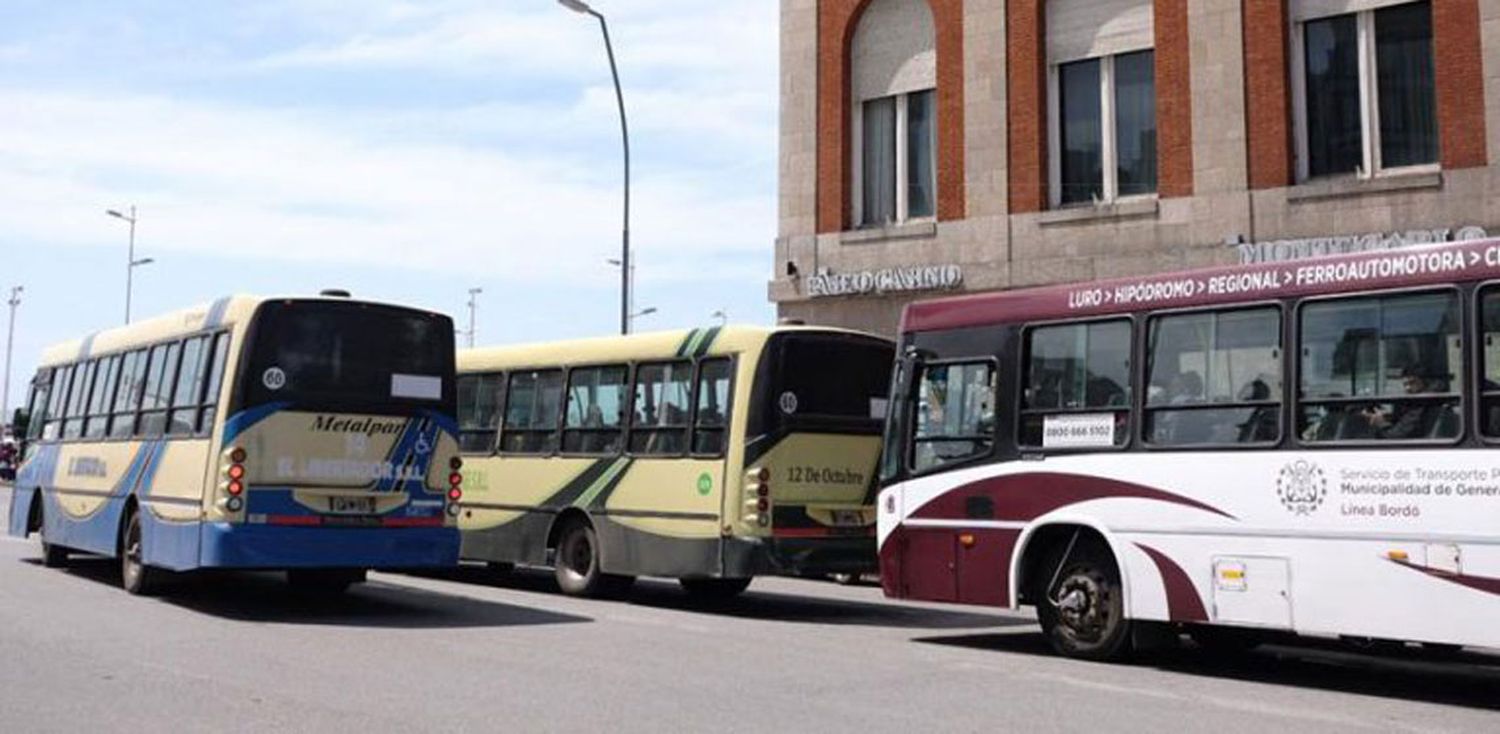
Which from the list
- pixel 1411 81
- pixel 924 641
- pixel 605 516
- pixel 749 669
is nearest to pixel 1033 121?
pixel 1411 81

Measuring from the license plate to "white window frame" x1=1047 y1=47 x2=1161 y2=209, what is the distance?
45.8ft

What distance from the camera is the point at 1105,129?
76.7 feet

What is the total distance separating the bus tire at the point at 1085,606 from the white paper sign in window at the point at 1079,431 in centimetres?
77

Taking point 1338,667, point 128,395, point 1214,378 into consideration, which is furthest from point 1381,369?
point 128,395

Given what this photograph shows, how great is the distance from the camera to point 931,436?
40.0ft

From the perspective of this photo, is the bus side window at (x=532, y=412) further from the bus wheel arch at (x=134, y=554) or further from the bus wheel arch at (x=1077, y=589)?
the bus wheel arch at (x=1077, y=589)

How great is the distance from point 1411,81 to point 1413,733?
14932mm

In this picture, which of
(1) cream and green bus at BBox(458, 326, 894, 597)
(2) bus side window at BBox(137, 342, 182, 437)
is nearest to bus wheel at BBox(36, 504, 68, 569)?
(2) bus side window at BBox(137, 342, 182, 437)

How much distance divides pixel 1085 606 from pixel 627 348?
6.66 meters

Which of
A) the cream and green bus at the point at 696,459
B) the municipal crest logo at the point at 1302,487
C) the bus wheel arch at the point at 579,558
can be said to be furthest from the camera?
the bus wheel arch at the point at 579,558

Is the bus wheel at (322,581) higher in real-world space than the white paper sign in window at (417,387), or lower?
lower

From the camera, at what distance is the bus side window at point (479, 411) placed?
17656 mm

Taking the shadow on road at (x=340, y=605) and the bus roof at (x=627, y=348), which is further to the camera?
the bus roof at (x=627, y=348)

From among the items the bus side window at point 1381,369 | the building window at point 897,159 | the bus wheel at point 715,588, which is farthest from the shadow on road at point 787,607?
the building window at point 897,159
